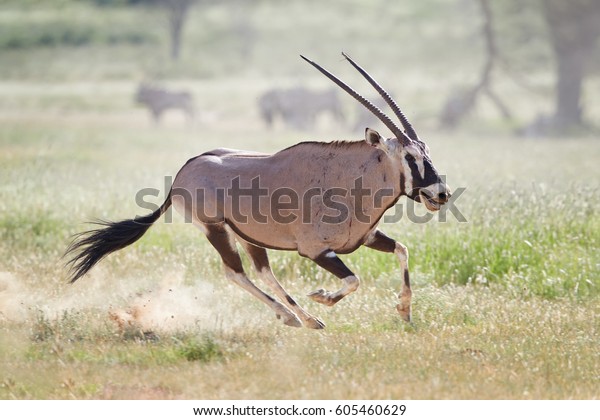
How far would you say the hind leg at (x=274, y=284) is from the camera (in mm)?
8805

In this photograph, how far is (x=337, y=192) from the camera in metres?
8.65

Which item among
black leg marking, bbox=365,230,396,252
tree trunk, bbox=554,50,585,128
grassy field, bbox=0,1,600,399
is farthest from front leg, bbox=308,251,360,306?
tree trunk, bbox=554,50,585,128

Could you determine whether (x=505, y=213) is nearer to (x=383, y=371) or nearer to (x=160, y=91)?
(x=383, y=371)

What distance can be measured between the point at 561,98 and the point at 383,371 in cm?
3166

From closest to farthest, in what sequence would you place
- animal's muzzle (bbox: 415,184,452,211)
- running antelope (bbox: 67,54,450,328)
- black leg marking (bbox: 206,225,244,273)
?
1. animal's muzzle (bbox: 415,184,452,211)
2. running antelope (bbox: 67,54,450,328)
3. black leg marking (bbox: 206,225,244,273)

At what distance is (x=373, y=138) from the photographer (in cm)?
836

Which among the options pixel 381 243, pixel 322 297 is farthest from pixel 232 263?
pixel 381 243

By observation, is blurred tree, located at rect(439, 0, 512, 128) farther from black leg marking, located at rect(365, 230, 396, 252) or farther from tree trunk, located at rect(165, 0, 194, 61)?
tree trunk, located at rect(165, 0, 194, 61)

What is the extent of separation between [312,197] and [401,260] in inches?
37.4

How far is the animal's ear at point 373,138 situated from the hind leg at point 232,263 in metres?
1.52

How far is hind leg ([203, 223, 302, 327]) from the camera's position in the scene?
8922 mm

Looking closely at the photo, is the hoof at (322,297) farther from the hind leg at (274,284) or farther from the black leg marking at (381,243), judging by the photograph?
the black leg marking at (381,243)

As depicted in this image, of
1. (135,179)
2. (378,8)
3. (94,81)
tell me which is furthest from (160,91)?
(378,8)

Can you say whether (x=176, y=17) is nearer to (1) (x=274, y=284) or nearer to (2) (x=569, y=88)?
(2) (x=569, y=88)
